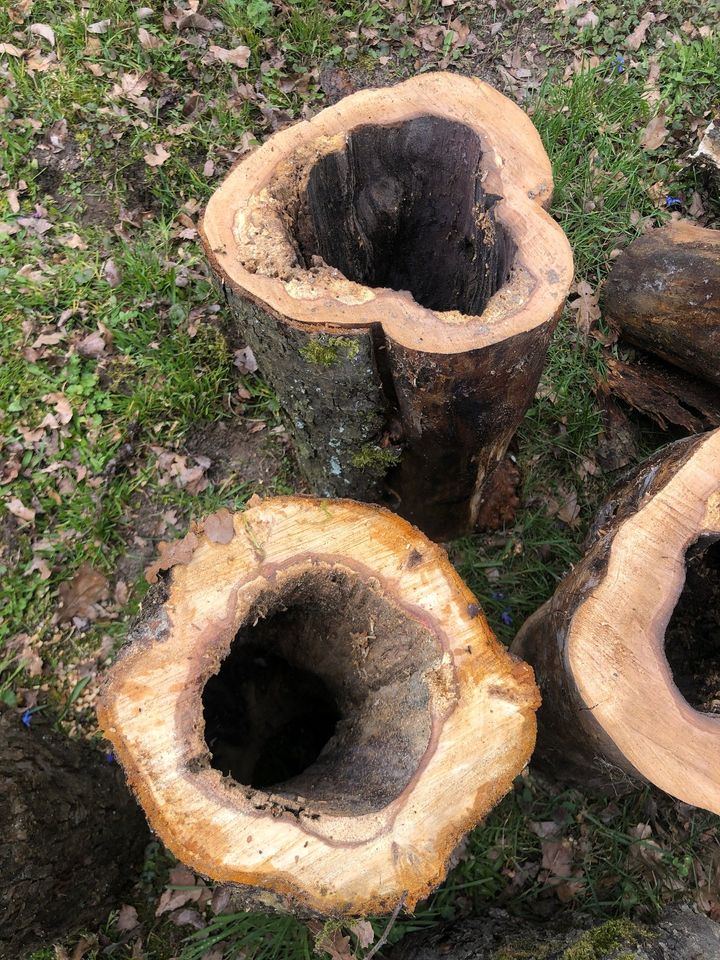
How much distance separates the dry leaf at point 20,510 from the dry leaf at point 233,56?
2.80 metres

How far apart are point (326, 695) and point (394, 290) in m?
1.73

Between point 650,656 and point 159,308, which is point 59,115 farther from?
point 650,656

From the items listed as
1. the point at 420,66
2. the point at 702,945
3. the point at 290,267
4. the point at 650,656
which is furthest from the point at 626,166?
the point at 702,945

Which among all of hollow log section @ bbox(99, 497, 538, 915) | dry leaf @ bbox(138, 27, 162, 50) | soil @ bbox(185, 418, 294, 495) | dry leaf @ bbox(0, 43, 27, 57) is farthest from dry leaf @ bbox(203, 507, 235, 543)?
dry leaf @ bbox(0, 43, 27, 57)

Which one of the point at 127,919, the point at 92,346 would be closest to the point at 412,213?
the point at 92,346

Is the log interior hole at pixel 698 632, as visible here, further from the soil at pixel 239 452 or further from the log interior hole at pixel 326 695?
the soil at pixel 239 452

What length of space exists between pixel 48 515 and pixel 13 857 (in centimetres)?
157

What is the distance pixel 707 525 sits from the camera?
5.76ft

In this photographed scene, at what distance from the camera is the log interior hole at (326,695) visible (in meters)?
1.75

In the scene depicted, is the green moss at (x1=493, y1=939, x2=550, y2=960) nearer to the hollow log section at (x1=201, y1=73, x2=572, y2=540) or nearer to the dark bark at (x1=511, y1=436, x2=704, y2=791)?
the dark bark at (x1=511, y1=436, x2=704, y2=791)

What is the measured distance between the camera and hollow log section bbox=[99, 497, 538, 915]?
4.98 ft

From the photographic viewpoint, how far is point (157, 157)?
350cm

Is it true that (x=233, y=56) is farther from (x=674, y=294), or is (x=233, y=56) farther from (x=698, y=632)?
(x=698, y=632)

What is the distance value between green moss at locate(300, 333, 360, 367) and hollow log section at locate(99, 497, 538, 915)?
0.47 metres
